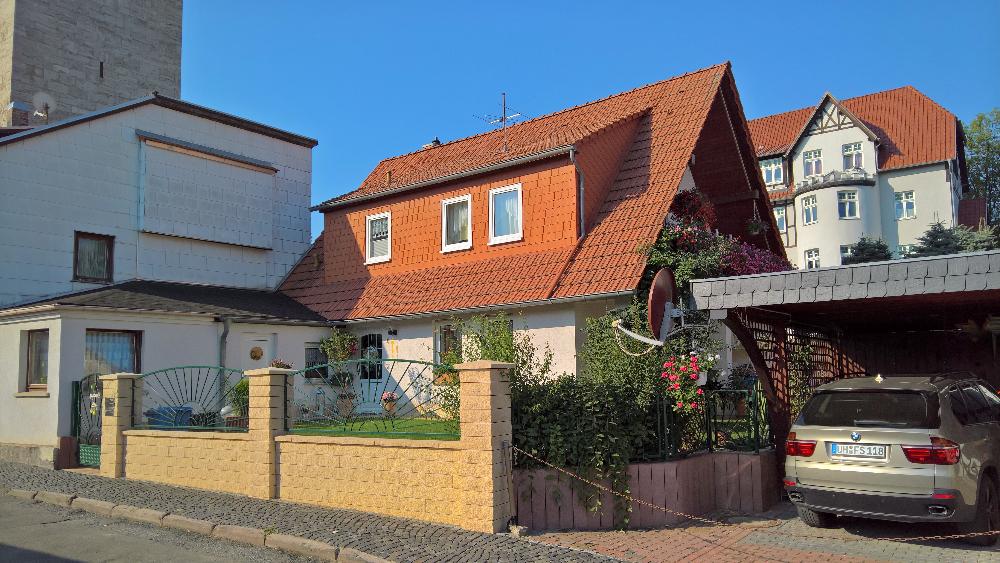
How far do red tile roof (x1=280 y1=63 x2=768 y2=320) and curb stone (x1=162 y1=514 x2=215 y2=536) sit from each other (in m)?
7.80

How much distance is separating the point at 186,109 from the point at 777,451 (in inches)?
672

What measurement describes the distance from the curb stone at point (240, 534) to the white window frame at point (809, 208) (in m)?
38.6

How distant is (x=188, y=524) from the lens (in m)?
9.46

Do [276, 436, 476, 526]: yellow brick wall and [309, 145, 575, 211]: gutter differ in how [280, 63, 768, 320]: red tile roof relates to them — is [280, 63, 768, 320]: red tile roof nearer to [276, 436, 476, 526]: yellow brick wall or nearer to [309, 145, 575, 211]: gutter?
[309, 145, 575, 211]: gutter

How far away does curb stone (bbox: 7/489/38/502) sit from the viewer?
11605 millimetres

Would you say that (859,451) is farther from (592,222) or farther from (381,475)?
(592,222)

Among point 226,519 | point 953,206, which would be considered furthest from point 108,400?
point 953,206

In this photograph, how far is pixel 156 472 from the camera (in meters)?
12.5

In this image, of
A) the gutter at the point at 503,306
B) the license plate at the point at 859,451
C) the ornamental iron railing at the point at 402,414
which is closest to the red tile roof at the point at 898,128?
the gutter at the point at 503,306

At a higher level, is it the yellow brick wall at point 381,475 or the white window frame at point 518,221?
the white window frame at point 518,221

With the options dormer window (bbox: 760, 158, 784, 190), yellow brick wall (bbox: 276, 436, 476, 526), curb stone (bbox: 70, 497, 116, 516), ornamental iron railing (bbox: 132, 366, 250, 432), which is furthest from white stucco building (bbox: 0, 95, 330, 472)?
dormer window (bbox: 760, 158, 784, 190)

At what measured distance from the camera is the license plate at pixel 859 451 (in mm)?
8000

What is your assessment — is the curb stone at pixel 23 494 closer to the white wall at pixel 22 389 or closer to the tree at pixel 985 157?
the white wall at pixel 22 389

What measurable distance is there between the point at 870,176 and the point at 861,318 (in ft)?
103
